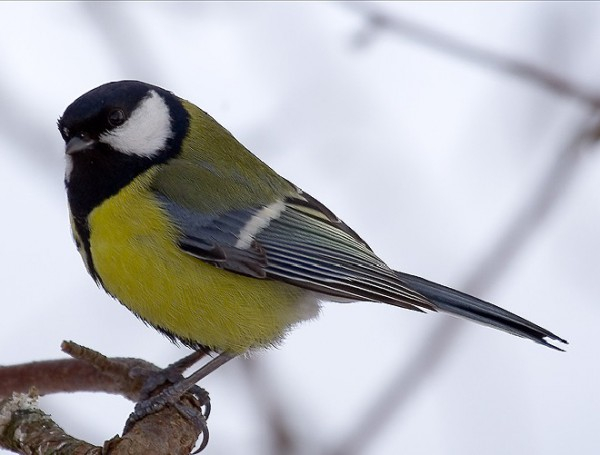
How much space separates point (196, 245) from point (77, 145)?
1.18 ft

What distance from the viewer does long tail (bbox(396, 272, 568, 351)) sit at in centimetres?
192

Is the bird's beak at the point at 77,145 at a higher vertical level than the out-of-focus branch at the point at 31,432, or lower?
higher

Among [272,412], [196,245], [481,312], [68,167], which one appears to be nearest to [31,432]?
[272,412]

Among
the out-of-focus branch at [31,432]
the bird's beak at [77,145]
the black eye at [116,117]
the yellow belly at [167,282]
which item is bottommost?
the out-of-focus branch at [31,432]

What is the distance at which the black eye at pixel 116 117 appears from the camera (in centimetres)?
202

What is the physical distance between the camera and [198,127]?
2.30 metres

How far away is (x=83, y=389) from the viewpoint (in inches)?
77.0

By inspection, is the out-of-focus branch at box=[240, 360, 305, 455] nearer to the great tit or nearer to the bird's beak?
the great tit

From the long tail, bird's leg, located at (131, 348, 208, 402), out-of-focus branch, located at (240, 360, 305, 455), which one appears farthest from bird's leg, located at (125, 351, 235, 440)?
the long tail

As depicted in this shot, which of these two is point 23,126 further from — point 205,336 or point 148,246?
point 205,336

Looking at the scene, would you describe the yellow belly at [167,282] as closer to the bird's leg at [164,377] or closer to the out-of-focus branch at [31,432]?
the bird's leg at [164,377]

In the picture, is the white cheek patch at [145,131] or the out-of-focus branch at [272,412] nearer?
the out-of-focus branch at [272,412]

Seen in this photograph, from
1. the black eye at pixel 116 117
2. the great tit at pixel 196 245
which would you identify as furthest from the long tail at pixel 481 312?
the black eye at pixel 116 117

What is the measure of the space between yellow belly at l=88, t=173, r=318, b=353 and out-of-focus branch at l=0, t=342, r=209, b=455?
16cm
